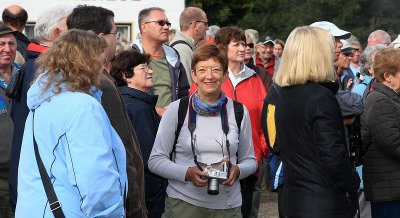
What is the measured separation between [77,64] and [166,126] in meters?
2.01

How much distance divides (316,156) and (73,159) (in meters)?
2.03

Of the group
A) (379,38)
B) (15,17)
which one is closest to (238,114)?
(15,17)

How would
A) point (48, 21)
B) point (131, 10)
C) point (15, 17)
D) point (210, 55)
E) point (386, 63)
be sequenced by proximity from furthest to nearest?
point (131, 10)
point (15, 17)
point (386, 63)
point (210, 55)
point (48, 21)

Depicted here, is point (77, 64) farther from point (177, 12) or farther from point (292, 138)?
point (177, 12)

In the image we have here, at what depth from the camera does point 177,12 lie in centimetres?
1969

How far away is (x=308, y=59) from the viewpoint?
5.93 metres

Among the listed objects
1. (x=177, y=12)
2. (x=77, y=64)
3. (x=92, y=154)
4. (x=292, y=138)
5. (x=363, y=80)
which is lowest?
(x=177, y=12)

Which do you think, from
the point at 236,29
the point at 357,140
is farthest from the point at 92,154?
the point at 236,29

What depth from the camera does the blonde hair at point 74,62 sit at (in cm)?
441

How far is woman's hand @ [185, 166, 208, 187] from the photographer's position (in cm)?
622

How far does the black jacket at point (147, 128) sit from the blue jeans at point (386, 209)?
69.8 inches

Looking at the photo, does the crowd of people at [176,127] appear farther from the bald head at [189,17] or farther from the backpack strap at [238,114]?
the bald head at [189,17]

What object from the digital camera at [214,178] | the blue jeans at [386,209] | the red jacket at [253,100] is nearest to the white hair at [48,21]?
the digital camera at [214,178]

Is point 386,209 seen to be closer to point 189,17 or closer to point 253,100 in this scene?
point 253,100
